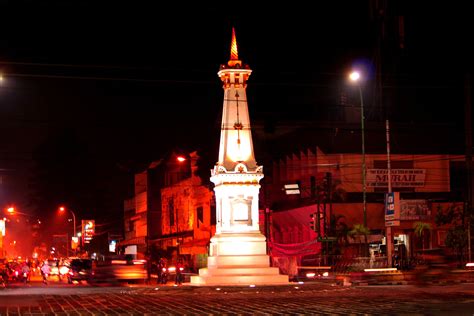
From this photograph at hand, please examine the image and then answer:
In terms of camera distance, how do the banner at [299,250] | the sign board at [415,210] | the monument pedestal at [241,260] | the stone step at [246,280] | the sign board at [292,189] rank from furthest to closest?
the sign board at [292,189] < the sign board at [415,210] < the banner at [299,250] < the monument pedestal at [241,260] < the stone step at [246,280]

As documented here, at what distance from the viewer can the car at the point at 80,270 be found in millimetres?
48000

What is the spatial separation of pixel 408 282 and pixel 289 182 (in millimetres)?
27285

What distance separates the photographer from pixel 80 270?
49.8 m

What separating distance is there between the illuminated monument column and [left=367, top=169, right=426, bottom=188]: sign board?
791 inches

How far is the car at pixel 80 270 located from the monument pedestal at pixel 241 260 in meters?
9.30

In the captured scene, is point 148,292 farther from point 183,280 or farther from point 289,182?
point 289,182

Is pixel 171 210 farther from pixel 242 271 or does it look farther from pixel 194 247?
pixel 242 271

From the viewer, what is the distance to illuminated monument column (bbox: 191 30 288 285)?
4109cm

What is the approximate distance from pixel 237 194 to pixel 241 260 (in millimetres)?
3339

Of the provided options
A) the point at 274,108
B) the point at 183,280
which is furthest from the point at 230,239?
the point at 274,108

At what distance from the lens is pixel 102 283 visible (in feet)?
151

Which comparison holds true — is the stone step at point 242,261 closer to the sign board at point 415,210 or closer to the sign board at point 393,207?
the sign board at point 393,207

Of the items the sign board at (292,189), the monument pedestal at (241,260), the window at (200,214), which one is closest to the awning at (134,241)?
the window at (200,214)

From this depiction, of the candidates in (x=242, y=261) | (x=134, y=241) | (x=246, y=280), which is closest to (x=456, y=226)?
(x=242, y=261)
